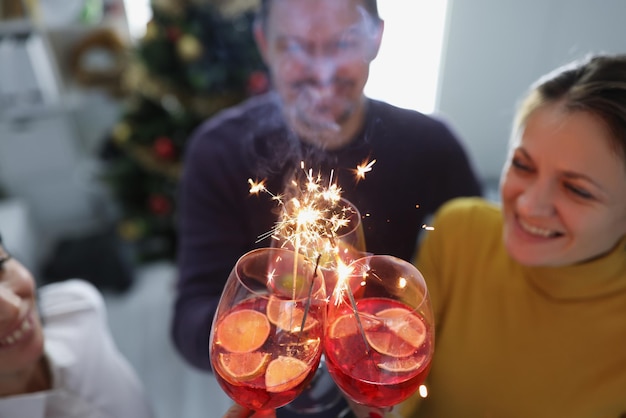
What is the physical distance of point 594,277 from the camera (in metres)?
0.82

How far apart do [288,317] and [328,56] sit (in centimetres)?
42

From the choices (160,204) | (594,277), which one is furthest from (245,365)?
(160,204)

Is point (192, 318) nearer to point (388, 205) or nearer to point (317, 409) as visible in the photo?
point (317, 409)

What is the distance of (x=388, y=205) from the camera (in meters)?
0.61

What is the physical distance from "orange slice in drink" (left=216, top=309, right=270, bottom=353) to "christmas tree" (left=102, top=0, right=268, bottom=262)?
143 centimetres

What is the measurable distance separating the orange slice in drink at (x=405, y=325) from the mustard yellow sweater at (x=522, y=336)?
208 mm

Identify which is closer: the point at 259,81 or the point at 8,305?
the point at 8,305

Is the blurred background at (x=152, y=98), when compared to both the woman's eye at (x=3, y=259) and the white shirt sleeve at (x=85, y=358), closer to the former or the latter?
the white shirt sleeve at (x=85, y=358)

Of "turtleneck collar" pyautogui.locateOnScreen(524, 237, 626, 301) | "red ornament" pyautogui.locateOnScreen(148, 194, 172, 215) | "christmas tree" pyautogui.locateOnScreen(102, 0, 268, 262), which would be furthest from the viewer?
"red ornament" pyautogui.locateOnScreen(148, 194, 172, 215)

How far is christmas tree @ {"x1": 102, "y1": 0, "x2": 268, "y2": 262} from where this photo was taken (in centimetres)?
179

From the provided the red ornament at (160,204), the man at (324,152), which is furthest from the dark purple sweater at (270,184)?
the red ornament at (160,204)

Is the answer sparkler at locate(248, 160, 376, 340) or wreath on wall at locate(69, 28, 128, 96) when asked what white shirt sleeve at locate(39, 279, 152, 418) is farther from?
wreath on wall at locate(69, 28, 128, 96)

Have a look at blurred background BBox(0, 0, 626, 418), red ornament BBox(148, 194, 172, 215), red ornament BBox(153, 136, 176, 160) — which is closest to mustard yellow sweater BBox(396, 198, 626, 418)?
blurred background BBox(0, 0, 626, 418)

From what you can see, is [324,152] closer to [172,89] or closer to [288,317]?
[288,317]
